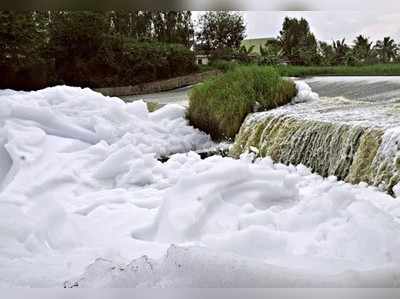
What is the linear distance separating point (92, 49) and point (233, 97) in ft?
20.4

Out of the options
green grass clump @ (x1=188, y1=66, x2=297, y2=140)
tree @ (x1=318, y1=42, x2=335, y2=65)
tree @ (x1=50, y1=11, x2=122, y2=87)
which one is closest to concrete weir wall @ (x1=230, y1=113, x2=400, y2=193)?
green grass clump @ (x1=188, y1=66, x2=297, y2=140)

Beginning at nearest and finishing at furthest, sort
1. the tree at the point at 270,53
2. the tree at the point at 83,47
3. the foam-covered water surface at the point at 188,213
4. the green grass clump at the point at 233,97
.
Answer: the foam-covered water surface at the point at 188,213 < the green grass clump at the point at 233,97 < the tree at the point at 83,47 < the tree at the point at 270,53

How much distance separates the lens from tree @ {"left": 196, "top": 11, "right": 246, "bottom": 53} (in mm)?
10019

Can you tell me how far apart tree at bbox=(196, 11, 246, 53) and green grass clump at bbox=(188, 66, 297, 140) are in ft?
13.5

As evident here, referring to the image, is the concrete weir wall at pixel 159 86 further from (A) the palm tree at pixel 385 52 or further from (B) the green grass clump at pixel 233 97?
(B) the green grass clump at pixel 233 97

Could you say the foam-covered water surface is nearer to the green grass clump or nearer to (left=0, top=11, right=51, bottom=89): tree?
the green grass clump

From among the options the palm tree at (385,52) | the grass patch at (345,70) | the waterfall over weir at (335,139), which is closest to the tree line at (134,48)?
the palm tree at (385,52)

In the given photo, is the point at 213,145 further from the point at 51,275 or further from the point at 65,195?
the point at 51,275

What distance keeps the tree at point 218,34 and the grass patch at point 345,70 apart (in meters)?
1.37

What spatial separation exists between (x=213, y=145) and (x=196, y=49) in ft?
21.9

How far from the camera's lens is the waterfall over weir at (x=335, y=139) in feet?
9.47

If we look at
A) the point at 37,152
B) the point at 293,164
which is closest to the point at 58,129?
the point at 37,152

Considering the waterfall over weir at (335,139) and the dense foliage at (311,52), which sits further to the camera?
the dense foliage at (311,52)

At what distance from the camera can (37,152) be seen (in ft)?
11.0
